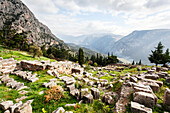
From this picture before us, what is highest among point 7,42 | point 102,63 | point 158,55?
point 7,42

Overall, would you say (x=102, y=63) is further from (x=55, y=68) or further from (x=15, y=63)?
(x=15, y=63)

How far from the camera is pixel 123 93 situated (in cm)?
906

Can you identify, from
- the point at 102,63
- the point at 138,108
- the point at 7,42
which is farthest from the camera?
the point at 102,63

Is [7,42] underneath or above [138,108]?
above

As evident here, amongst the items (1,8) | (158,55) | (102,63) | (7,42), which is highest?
(1,8)

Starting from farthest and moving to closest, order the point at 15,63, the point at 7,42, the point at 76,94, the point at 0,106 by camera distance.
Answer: the point at 7,42 → the point at 15,63 → the point at 76,94 → the point at 0,106

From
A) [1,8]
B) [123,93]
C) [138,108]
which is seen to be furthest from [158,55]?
[1,8]

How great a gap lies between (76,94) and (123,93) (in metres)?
5.42

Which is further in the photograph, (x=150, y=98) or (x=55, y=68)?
(x=55, y=68)

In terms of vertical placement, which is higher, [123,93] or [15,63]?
[15,63]

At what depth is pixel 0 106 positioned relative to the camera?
20.9 ft

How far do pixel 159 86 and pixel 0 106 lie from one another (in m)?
16.7

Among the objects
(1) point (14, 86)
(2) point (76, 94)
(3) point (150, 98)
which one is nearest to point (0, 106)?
(1) point (14, 86)

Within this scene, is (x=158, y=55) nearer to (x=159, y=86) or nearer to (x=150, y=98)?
(x=159, y=86)
